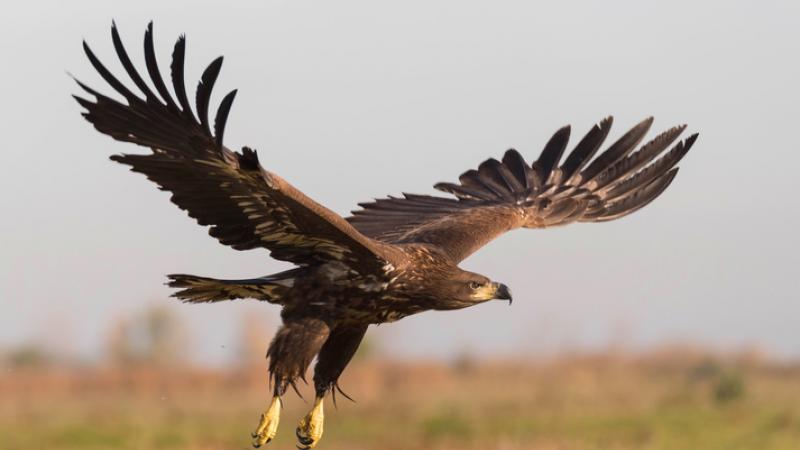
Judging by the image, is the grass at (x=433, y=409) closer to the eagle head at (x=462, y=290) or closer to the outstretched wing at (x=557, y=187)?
the outstretched wing at (x=557, y=187)

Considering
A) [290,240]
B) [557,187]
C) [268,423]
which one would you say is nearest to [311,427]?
[268,423]

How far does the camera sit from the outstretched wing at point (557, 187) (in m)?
11.0

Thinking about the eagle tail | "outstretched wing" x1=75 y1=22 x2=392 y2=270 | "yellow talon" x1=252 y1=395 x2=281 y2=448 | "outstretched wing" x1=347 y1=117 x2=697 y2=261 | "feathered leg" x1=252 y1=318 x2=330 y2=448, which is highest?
"outstretched wing" x1=347 y1=117 x2=697 y2=261

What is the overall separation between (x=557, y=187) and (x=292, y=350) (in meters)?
3.90

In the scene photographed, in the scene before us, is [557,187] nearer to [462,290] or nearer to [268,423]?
[462,290]

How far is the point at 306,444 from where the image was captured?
9078mm

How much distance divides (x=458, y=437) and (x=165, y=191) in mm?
10572

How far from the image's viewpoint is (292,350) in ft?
27.6

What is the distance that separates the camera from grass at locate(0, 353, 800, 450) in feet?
56.9

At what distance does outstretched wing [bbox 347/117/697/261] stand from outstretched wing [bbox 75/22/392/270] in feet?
7.98

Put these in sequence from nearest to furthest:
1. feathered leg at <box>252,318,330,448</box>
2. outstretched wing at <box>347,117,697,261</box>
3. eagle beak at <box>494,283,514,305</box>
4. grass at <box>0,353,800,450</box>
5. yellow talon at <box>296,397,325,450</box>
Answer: feathered leg at <box>252,318,330,448</box> < eagle beak at <box>494,283,514,305</box> < yellow talon at <box>296,397,325,450</box> < outstretched wing at <box>347,117,697,261</box> < grass at <box>0,353,800,450</box>

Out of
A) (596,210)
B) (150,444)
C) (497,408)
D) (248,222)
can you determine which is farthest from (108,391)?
(248,222)

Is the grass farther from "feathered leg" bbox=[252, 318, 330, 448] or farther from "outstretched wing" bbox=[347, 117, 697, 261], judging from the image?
"feathered leg" bbox=[252, 318, 330, 448]

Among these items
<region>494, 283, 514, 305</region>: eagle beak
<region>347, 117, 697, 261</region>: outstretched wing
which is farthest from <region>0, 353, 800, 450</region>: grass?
<region>494, 283, 514, 305</region>: eagle beak
